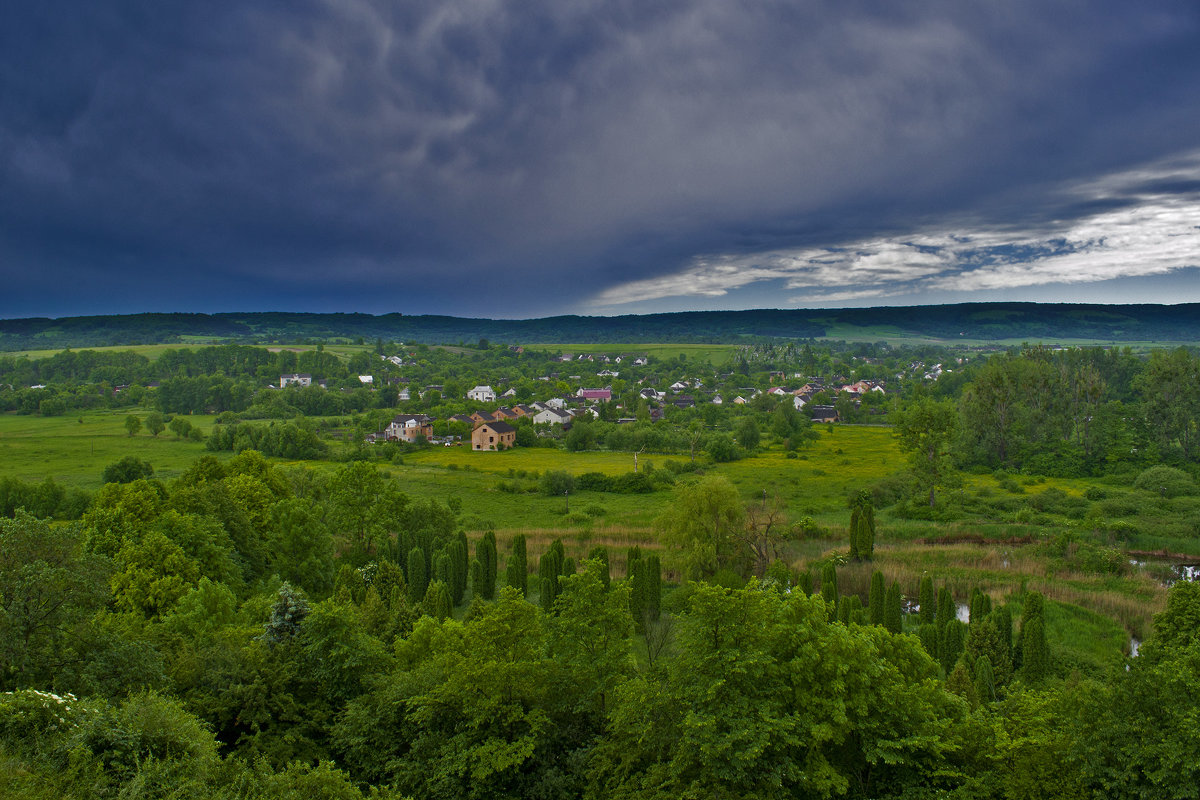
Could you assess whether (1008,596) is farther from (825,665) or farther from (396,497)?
(396,497)

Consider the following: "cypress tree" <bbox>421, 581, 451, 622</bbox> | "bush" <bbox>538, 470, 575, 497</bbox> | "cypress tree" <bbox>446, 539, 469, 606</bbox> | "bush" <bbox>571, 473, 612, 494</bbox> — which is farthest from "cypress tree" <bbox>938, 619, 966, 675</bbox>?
"bush" <bbox>538, 470, 575, 497</bbox>

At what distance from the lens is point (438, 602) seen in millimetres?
28281

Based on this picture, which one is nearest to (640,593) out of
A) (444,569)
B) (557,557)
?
(557,557)

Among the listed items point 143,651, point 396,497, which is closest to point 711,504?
point 396,497

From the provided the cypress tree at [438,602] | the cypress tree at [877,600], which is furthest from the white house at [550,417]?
the cypress tree at [877,600]

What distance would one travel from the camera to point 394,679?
56.5ft

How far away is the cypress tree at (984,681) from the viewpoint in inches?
832

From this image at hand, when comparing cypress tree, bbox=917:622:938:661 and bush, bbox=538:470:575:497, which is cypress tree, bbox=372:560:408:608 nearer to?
cypress tree, bbox=917:622:938:661

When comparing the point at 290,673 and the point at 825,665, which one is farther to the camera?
the point at 290,673

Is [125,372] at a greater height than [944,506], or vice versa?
[125,372]

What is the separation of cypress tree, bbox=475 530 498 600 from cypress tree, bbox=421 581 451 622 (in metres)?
4.87

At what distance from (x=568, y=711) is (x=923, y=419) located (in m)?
47.4

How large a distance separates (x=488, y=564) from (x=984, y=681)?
23.4 metres

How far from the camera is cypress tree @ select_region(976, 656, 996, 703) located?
69.3 ft
